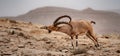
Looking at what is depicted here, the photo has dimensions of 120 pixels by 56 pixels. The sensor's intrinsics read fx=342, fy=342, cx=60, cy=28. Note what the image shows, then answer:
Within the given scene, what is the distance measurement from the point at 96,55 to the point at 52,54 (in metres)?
2.40

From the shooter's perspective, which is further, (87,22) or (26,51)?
(87,22)

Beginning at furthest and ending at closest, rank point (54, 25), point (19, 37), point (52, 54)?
point (19, 37)
point (54, 25)
point (52, 54)

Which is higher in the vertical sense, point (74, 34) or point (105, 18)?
point (74, 34)

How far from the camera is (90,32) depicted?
947 inches

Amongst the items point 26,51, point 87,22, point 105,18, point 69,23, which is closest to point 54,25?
point 69,23

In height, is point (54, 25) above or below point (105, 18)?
above

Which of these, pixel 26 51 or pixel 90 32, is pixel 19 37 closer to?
pixel 90 32

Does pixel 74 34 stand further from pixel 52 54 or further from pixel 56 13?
pixel 56 13

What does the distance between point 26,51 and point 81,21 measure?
6.15m

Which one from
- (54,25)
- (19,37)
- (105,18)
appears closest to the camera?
(54,25)

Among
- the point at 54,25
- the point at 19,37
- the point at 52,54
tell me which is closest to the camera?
the point at 52,54

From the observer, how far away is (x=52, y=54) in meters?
18.6

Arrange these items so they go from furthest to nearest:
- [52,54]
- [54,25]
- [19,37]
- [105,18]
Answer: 1. [105,18]
2. [19,37]
3. [54,25]
4. [52,54]

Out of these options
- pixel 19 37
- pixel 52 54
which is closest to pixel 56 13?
pixel 19 37
